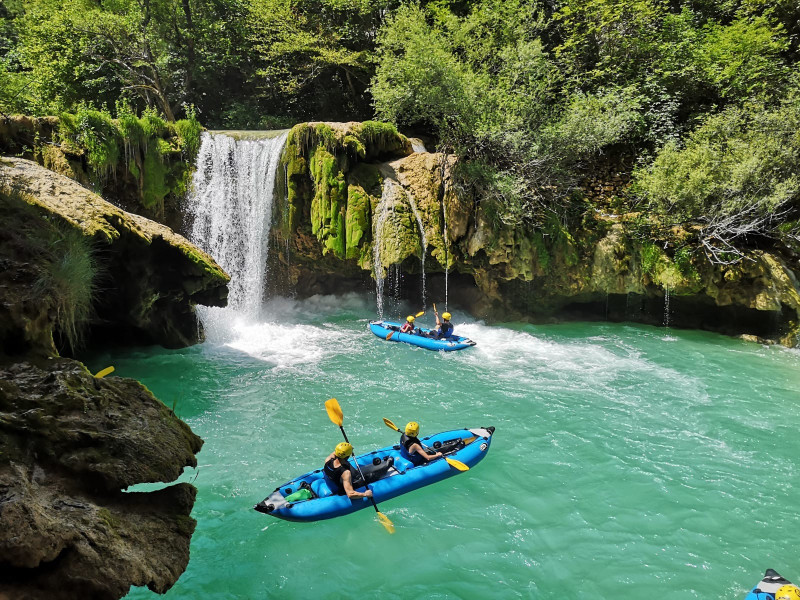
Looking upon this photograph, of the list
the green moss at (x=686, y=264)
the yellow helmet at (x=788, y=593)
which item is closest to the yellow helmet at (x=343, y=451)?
the yellow helmet at (x=788, y=593)

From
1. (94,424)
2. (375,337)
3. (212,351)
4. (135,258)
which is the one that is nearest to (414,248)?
(375,337)

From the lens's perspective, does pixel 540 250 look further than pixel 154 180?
Yes

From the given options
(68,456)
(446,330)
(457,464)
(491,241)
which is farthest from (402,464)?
(491,241)

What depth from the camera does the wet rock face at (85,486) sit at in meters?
2.08

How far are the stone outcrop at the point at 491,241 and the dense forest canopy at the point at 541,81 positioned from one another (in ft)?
1.85

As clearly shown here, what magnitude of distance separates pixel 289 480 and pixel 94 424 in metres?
3.20

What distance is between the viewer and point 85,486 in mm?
2561

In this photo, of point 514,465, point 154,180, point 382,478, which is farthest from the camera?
point 154,180

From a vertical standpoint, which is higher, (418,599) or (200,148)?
(200,148)

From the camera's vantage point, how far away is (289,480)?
5.57m

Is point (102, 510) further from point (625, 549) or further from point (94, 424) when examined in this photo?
point (625, 549)

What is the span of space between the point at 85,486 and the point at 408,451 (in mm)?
3780

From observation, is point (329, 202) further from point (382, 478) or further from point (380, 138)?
point (382, 478)

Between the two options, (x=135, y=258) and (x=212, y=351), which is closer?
(x=135, y=258)
